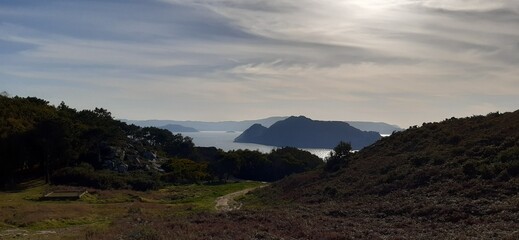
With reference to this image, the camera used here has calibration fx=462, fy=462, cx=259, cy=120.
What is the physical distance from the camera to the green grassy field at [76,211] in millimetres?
32594

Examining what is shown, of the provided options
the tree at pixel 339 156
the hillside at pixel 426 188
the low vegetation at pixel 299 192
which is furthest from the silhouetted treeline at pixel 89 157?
the hillside at pixel 426 188

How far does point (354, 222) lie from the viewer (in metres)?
30.1

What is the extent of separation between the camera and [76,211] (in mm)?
43312

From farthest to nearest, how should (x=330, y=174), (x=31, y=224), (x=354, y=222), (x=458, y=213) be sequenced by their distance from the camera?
(x=330, y=174) → (x=31, y=224) → (x=354, y=222) → (x=458, y=213)

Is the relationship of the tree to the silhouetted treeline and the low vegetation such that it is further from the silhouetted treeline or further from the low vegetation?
the silhouetted treeline

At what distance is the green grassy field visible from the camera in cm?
3259

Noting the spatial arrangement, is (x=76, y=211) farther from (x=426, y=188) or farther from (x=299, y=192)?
(x=426, y=188)

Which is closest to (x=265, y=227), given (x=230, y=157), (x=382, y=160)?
(x=382, y=160)

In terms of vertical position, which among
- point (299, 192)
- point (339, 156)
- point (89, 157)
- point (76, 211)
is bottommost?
point (76, 211)

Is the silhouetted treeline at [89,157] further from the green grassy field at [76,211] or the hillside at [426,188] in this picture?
the hillside at [426,188]

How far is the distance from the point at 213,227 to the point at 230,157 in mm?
74884

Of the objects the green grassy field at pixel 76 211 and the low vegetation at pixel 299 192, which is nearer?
the low vegetation at pixel 299 192

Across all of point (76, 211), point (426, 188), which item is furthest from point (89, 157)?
point (426, 188)

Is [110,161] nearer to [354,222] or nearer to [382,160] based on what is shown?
[382,160]
